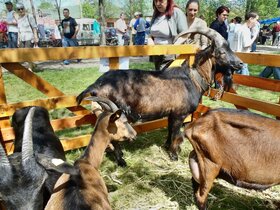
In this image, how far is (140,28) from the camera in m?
15.5

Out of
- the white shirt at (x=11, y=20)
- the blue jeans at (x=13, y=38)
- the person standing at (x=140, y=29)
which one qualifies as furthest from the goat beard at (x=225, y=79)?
the person standing at (x=140, y=29)

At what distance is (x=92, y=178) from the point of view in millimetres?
2691

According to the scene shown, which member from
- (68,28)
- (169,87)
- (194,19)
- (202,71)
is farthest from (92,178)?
(68,28)

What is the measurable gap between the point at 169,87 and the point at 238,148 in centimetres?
193

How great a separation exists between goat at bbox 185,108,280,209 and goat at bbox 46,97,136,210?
3.01 feet

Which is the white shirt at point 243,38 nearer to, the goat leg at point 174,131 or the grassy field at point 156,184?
the grassy field at point 156,184

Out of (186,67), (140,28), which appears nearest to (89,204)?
(186,67)

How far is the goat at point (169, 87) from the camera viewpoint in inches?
159

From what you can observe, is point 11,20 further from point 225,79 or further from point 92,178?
point 92,178

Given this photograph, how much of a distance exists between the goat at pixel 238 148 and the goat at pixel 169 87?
118cm

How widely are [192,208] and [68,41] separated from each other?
437 inches

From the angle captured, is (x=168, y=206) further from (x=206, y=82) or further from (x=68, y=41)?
(x=68, y=41)

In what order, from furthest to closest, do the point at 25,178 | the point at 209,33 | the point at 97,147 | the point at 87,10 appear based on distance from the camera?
1. the point at 87,10
2. the point at 209,33
3. the point at 97,147
4. the point at 25,178

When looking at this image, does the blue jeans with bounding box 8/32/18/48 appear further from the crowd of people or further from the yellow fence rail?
the yellow fence rail
